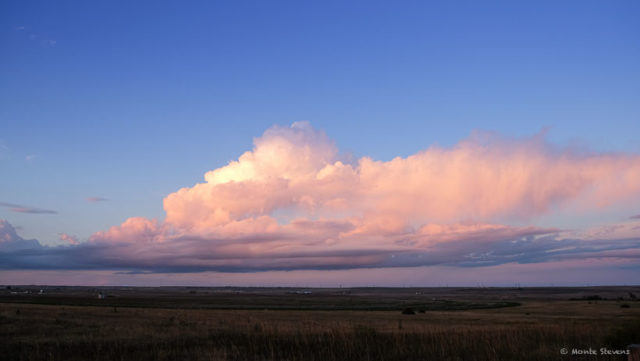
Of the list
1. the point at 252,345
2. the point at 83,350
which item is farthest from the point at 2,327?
the point at 252,345

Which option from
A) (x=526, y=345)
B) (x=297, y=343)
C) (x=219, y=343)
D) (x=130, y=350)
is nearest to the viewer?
(x=526, y=345)

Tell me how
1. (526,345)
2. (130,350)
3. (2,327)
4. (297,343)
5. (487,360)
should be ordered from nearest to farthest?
(487,360)
(526,345)
(297,343)
(130,350)
(2,327)

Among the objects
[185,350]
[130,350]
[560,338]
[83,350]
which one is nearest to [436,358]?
[560,338]

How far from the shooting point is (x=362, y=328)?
2069 cm

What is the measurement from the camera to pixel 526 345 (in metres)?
16.0

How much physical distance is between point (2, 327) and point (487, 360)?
114ft

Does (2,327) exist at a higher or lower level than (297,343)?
lower

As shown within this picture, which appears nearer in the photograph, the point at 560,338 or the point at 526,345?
the point at 526,345

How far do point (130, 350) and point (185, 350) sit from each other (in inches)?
104

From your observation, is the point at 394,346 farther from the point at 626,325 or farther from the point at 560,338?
the point at 626,325

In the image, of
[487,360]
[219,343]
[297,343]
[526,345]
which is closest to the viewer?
[487,360]

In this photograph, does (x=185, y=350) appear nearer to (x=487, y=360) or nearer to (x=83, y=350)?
(x=83, y=350)

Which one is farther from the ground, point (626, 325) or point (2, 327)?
point (626, 325)

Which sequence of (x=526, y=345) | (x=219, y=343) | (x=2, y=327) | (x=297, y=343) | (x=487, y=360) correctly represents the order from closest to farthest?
(x=487, y=360) → (x=526, y=345) → (x=297, y=343) → (x=219, y=343) → (x=2, y=327)
